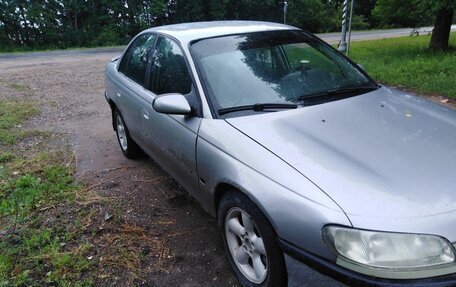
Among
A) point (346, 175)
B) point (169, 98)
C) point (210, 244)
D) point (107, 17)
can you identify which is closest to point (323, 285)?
point (346, 175)

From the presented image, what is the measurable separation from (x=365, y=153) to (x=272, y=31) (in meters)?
1.78

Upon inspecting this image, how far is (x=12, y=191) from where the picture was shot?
14.2 ft

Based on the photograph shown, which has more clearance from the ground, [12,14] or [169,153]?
[12,14]

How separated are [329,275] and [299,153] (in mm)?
697

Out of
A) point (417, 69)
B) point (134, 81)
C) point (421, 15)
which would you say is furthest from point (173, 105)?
point (421, 15)

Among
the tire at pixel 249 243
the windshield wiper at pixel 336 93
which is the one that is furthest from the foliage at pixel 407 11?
the tire at pixel 249 243

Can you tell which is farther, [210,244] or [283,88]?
[210,244]

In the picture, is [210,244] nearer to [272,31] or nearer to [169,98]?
[169,98]

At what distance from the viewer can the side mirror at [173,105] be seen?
2.97 m

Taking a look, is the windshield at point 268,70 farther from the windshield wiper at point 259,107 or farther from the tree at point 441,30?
the tree at point 441,30

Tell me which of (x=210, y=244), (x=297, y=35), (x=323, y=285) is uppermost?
(x=297, y=35)

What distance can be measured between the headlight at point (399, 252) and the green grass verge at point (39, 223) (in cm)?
190

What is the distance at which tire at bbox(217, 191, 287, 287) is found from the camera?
229 centimetres

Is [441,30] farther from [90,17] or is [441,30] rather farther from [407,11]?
[90,17]
